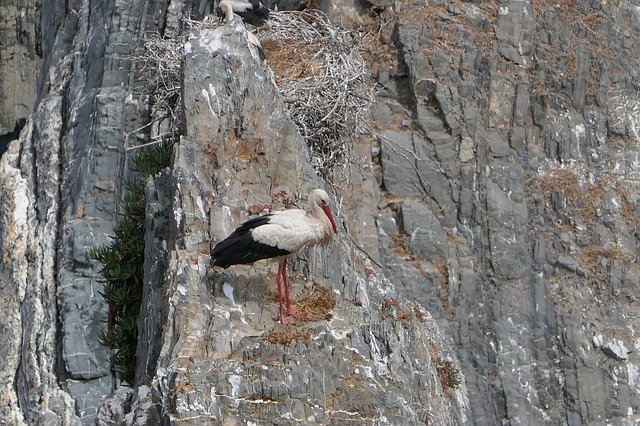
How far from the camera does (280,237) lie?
37.9 feet

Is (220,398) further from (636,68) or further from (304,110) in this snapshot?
(636,68)

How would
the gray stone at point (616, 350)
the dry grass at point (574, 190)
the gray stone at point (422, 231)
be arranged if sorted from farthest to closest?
1. the dry grass at point (574, 190)
2. the gray stone at point (616, 350)
3. the gray stone at point (422, 231)

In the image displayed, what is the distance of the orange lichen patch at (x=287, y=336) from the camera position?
35.6 ft

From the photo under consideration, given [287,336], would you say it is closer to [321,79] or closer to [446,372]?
[446,372]

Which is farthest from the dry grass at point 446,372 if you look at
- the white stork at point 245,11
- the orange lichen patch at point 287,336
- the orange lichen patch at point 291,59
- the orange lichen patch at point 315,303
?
the white stork at point 245,11

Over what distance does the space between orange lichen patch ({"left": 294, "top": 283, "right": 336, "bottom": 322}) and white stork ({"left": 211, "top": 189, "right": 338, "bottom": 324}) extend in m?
0.18

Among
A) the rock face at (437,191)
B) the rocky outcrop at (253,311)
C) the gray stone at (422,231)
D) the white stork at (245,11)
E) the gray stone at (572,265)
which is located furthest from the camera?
the gray stone at (572,265)

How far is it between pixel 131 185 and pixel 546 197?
5.78 m

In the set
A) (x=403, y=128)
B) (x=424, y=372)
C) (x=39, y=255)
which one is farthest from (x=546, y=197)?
(x=39, y=255)

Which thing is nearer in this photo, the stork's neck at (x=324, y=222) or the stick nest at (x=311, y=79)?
the stork's neck at (x=324, y=222)

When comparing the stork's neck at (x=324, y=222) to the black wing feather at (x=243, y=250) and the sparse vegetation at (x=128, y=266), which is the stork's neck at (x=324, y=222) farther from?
the sparse vegetation at (x=128, y=266)

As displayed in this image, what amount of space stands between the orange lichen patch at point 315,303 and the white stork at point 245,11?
418 centimetres

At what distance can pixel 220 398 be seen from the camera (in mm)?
10422

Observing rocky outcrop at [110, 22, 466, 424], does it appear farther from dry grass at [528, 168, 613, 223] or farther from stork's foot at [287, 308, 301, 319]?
dry grass at [528, 168, 613, 223]
